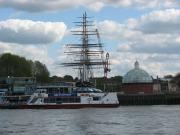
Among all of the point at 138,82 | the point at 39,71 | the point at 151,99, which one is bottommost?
the point at 151,99

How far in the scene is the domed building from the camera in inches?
4557

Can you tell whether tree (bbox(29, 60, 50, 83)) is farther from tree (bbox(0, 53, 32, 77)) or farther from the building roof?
the building roof

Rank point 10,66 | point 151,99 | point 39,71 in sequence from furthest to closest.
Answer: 1. point 39,71
2. point 10,66
3. point 151,99

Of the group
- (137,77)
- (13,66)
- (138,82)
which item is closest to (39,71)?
(13,66)

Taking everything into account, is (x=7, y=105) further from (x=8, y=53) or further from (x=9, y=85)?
(x=8, y=53)

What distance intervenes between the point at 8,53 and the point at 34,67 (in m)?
20.2

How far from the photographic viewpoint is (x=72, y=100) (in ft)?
250

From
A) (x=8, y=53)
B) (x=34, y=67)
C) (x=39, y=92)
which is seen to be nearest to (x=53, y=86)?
(x=39, y=92)

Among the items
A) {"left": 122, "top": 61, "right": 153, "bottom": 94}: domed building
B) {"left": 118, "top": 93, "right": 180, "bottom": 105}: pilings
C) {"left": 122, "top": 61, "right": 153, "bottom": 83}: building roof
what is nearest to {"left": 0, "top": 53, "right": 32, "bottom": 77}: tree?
{"left": 118, "top": 93, "right": 180, "bottom": 105}: pilings

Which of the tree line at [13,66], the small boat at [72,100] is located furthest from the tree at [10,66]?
the small boat at [72,100]

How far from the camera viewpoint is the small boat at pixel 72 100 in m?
74.9

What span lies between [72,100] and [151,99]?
30.7m

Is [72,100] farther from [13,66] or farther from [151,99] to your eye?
[13,66]

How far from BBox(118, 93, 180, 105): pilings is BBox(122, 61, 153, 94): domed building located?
53.3ft
